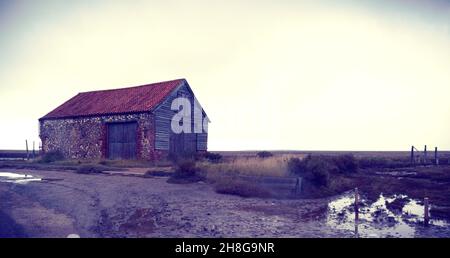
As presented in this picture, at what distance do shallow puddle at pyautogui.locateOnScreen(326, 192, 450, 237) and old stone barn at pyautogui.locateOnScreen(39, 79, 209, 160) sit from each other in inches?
623

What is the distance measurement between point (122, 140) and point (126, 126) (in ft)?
3.94

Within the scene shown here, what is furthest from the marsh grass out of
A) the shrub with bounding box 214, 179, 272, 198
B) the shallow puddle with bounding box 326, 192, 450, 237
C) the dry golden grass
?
the shallow puddle with bounding box 326, 192, 450, 237

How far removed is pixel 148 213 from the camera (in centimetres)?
827

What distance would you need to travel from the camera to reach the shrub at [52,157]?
1037 inches

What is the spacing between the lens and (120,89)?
101 feet

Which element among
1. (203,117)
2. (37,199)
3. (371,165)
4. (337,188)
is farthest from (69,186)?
(371,165)

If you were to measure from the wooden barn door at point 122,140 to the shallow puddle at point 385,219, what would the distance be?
17178 mm

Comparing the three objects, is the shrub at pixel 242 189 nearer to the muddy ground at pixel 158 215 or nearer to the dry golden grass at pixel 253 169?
the muddy ground at pixel 158 215

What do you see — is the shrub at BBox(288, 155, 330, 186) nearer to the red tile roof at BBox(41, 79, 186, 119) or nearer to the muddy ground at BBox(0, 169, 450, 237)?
the muddy ground at BBox(0, 169, 450, 237)

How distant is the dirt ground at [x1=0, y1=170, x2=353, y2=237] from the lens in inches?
257

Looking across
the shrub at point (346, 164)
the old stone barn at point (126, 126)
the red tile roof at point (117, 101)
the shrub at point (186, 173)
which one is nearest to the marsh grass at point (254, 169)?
the shrub at point (186, 173)

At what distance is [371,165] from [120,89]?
25.5 meters

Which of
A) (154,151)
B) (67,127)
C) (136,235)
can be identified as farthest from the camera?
(67,127)
